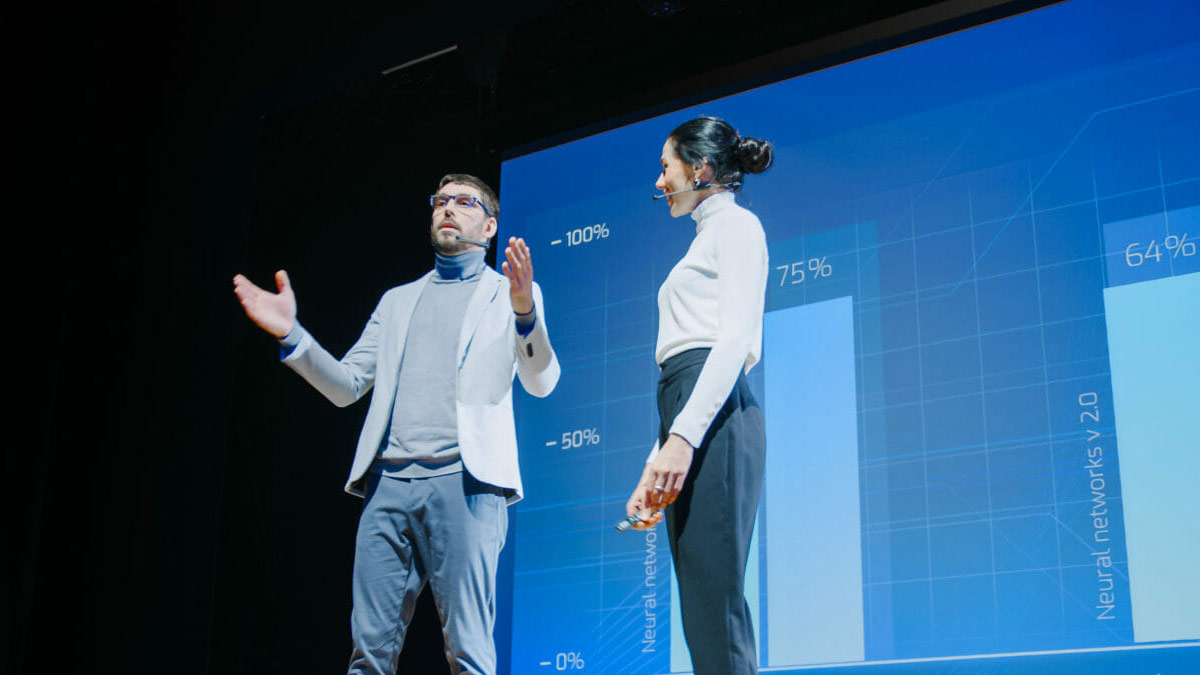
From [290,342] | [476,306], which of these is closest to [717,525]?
[476,306]

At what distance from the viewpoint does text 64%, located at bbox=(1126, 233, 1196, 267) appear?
9.98 feet

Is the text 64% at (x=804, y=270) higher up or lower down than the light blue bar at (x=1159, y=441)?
higher up

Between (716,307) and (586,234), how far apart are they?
142 cm

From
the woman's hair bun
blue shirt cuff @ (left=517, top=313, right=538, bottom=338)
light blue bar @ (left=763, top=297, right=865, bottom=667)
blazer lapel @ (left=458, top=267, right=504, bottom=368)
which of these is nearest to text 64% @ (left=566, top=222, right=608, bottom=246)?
blazer lapel @ (left=458, top=267, right=504, bottom=368)

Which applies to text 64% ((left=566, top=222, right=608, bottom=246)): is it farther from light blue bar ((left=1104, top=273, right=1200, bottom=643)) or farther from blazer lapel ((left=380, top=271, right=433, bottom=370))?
light blue bar ((left=1104, top=273, right=1200, bottom=643))

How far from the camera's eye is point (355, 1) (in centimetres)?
462

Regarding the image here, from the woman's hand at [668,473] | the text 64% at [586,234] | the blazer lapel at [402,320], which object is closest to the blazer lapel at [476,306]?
the blazer lapel at [402,320]

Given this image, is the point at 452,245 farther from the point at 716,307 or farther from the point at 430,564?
the point at 716,307

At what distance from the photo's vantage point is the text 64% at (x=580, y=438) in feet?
12.7

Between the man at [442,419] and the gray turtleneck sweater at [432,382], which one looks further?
the gray turtleneck sweater at [432,382]

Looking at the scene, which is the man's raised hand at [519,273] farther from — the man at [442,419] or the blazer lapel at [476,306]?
the blazer lapel at [476,306]

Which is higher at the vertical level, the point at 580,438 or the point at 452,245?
the point at 452,245

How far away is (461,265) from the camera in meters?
3.55

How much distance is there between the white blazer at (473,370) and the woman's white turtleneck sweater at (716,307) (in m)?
0.54
